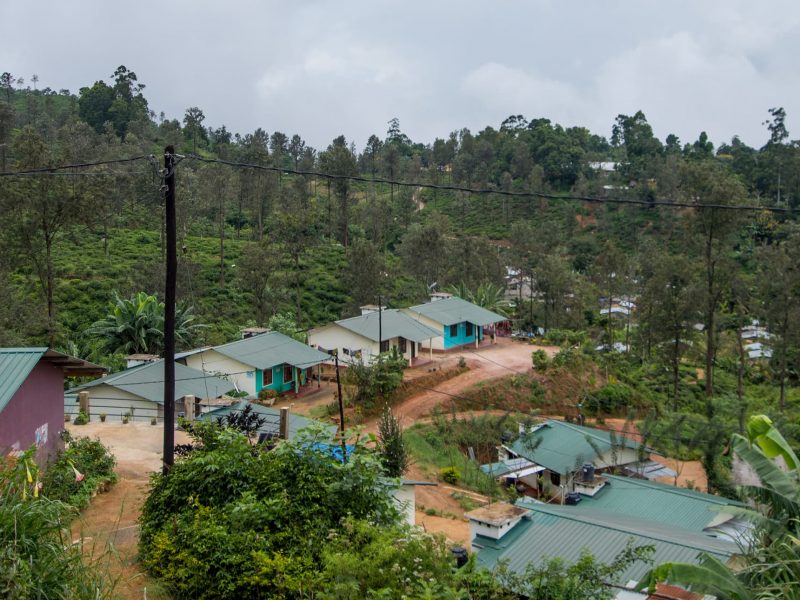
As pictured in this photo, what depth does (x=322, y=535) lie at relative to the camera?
758 cm

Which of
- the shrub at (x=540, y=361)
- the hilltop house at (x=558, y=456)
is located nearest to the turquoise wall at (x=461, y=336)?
the shrub at (x=540, y=361)

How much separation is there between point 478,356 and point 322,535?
85.0ft

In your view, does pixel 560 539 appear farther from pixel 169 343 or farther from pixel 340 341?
pixel 340 341

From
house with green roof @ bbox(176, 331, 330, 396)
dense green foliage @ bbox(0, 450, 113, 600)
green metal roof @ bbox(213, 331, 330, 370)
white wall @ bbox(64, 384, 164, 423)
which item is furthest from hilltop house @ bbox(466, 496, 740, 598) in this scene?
green metal roof @ bbox(213, 331, 330, 370)

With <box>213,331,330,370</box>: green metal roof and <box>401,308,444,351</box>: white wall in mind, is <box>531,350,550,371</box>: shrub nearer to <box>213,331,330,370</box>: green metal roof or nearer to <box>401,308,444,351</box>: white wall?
<box>401,308,444,351</box>: white wall

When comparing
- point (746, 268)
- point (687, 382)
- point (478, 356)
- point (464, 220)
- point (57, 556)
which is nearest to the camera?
point (57, 556)

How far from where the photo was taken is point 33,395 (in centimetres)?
1199

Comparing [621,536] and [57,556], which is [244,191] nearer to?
[621,536]

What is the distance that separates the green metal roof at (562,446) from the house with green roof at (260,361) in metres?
7.32

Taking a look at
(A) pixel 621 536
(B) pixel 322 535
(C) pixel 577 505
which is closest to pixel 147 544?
(B) pixel 322 535

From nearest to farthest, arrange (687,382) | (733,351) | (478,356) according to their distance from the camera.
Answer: (478,356) < (687,382) < (733,351)

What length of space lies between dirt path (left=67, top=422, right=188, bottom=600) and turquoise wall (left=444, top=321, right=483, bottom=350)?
59.7ft

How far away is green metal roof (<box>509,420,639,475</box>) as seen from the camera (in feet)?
64.1

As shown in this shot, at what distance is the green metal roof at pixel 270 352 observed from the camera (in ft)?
83.6
